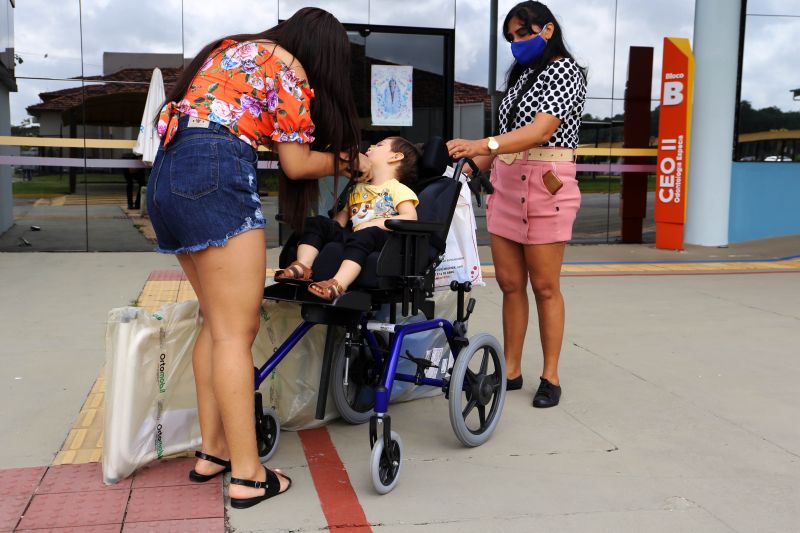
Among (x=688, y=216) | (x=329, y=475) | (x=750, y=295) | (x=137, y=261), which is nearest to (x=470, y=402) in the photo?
(x=329, y=475)

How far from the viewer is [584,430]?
12.5 ft

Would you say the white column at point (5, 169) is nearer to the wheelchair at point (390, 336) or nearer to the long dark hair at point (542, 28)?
the wheelchair at point (390, 336)

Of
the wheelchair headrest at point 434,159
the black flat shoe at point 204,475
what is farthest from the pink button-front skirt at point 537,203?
the black flat shoe at point 204,475

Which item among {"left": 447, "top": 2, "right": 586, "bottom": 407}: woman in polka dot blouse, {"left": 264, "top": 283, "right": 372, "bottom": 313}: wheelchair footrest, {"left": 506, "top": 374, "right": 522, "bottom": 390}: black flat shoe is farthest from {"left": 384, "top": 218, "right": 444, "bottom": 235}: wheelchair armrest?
{"left": 506, "top": 374, "right": 522, "bottom": 390}: black flat shoe

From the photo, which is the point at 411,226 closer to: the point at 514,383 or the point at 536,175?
the point at 536,175

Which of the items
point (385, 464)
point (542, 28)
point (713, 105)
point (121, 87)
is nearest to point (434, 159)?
point (542, 28)

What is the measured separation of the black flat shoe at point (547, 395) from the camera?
4129 millimetres

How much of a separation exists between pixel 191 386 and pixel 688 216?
8512 mm

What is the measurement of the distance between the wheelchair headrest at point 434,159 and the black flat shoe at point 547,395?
129 cm

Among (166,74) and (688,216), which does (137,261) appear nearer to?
(166,74)

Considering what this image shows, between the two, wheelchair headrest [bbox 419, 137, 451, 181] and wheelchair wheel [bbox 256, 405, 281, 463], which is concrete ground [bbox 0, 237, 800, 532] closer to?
wheelchair wheel [bbox 256, 405, 281, 463]

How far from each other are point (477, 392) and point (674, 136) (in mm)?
7243

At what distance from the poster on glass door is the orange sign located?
3.11m

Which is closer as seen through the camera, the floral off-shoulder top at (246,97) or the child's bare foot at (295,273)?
the floral off-shoulder top at (246,97)
